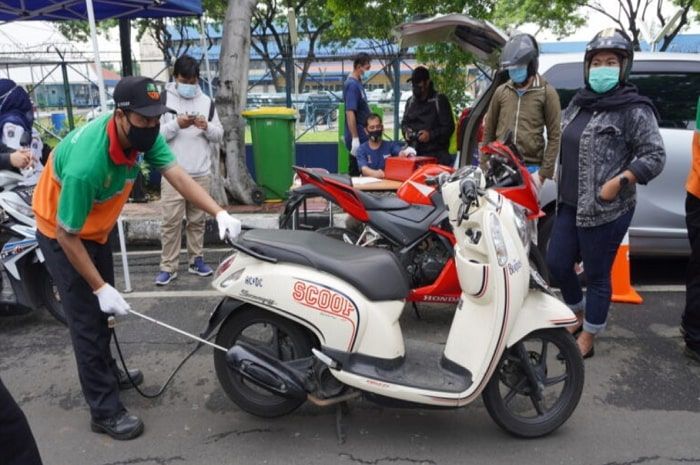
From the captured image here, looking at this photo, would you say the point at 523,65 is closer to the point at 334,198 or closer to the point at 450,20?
the point at 450,20

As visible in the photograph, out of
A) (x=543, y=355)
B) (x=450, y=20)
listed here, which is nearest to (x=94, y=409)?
(x=543, y=355)

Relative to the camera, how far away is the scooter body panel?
2.71 meters

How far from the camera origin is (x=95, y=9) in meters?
6.50

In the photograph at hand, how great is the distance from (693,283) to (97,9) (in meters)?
6.35

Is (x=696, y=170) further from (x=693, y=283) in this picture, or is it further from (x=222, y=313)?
(x=222, y=313)

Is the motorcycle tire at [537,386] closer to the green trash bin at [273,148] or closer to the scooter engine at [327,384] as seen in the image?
the scooter engine at [327,384]

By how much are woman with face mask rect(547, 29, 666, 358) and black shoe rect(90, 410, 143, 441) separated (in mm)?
2644

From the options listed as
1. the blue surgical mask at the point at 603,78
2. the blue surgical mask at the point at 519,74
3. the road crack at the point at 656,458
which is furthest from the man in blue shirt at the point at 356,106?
the road crack at the point at 656,458

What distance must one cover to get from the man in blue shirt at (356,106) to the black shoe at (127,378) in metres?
3.41

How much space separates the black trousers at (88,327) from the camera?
2.83 metres

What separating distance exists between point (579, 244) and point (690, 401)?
3.41 feet

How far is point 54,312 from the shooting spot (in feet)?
14.2

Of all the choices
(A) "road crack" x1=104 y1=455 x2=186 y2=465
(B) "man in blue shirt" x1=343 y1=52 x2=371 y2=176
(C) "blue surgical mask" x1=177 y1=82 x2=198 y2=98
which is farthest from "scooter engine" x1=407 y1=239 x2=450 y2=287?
(C) "blue surgical mask" x1=177 y1=82 x2=198 y2=98

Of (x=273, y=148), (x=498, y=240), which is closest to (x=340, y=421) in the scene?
(x=498, y=240)
